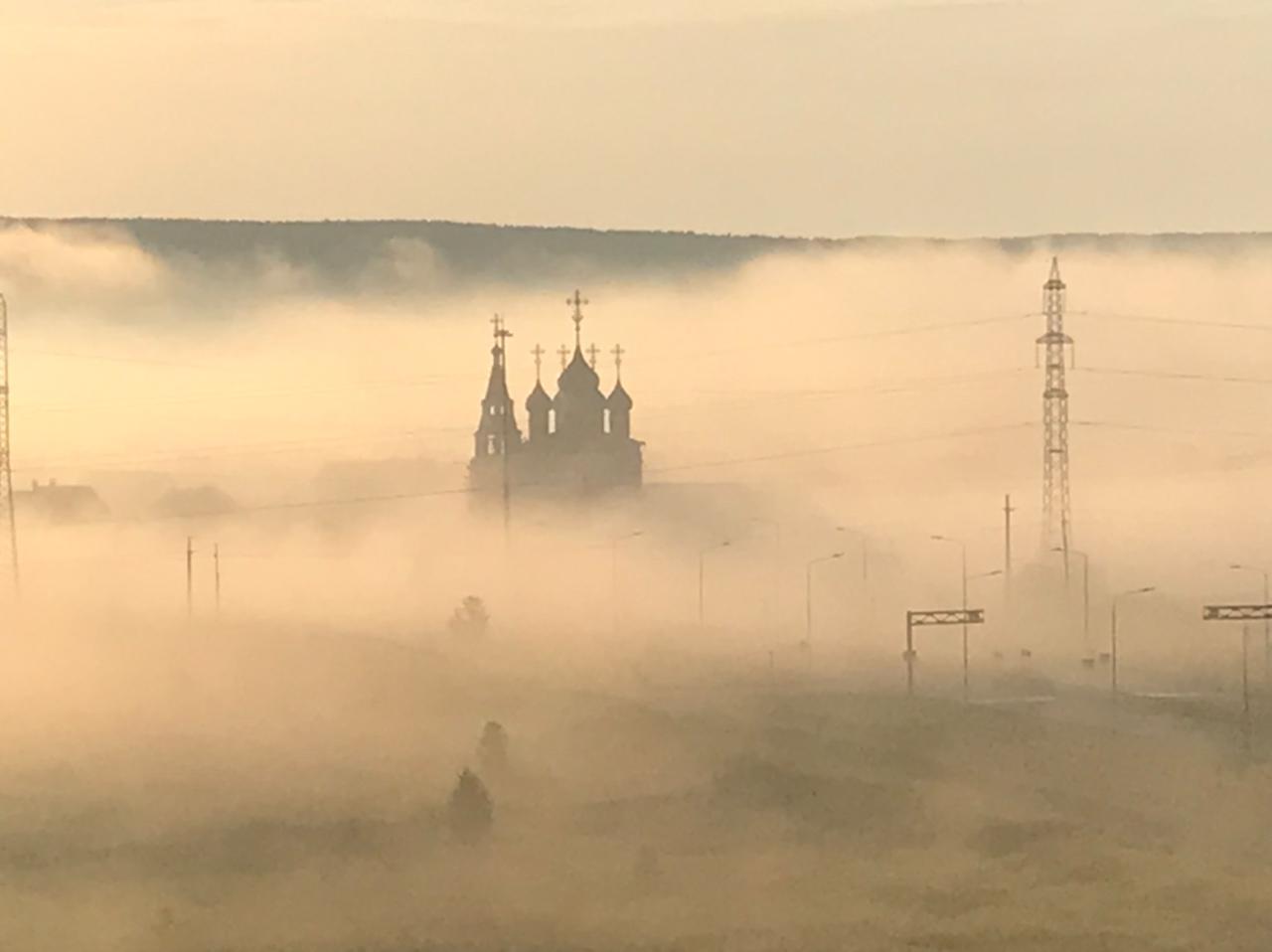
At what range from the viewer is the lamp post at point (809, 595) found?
934 cm

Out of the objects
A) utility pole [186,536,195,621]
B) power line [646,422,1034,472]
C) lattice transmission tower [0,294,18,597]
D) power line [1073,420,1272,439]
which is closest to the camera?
lattice transmission tower [0,294,18,597]

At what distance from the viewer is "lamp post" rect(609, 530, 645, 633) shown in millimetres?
9312

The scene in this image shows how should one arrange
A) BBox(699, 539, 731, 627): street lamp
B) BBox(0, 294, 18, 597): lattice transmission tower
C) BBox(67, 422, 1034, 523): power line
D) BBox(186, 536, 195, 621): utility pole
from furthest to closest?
BBox(699, 539, 731, 627): street lamp
BBox(67, 422, 1034, 523): power line
BBox(186, 536, 195, 621): utility pole
BBox(0, 294, 18, 597): lattice transmission tower

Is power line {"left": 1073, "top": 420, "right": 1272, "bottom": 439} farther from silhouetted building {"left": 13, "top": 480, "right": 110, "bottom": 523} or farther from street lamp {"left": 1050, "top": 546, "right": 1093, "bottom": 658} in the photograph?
silhouetted building {"left": 13, "top": 480, "right": 110, "bottom": 523}

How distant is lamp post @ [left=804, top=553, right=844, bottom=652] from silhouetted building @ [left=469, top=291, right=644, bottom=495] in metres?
0.74

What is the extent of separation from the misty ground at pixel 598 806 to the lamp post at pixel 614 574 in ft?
0.68

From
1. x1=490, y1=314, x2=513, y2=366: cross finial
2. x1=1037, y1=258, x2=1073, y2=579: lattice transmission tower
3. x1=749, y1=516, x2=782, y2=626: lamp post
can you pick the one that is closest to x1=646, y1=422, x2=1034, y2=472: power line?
x1=1037, y1=258, x2=1073, y2=579: lattice transmission tower

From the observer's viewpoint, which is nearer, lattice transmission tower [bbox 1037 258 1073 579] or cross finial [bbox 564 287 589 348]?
cross finial [bbox 564 287 589 348]

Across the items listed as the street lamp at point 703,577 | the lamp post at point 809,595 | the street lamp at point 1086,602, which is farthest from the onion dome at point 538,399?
the street lamp at point 1086,602

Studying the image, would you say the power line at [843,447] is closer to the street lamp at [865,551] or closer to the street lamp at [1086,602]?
the street lamp at [865,551]

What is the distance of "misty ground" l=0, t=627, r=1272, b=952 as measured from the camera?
9000mm

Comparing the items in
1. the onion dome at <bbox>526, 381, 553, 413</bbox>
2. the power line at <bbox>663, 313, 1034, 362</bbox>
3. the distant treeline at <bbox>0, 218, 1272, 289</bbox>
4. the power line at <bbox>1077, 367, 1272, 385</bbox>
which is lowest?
Answer: the onion dome at <bbox>526, 381, 553, 413</bbox>

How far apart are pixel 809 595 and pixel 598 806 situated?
113 cm

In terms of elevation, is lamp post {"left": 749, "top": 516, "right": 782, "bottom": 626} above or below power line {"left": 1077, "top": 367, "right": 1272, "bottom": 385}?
below
